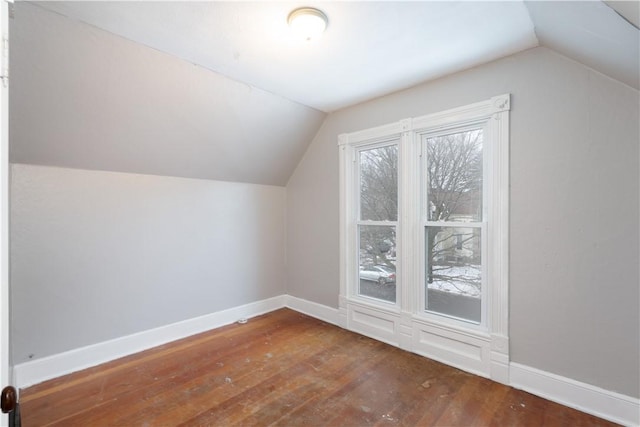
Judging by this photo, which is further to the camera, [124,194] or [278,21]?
[124,194]

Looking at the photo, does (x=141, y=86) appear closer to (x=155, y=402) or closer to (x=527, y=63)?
(x=155, y=402)

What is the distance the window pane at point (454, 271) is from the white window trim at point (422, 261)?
0.26 ft

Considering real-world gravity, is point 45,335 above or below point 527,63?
below

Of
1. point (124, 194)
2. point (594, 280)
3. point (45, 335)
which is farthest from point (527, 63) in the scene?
point (45, 335)

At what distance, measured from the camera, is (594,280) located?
197 centimetres

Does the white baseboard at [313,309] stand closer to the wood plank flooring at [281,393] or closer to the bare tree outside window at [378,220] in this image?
the bare tree outside window at [378,220]

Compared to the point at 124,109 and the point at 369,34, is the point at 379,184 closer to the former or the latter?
the point at 369,34

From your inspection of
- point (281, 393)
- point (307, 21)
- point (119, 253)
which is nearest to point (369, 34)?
point (307, 21)

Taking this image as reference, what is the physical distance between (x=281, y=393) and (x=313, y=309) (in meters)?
1.61

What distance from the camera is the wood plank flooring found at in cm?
190

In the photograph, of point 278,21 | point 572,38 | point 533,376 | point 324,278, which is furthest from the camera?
point 324,278

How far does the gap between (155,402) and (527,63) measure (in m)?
3.61

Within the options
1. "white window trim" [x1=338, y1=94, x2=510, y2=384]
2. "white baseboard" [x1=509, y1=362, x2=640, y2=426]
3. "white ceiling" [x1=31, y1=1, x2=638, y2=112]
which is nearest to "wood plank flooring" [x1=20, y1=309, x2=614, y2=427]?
"white baseboard" [x1=509, y1=362, x2=640, y2=426]

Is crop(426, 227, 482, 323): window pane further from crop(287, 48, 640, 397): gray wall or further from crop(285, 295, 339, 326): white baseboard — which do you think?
crop(285, 295, 339, 326): white baseboard
